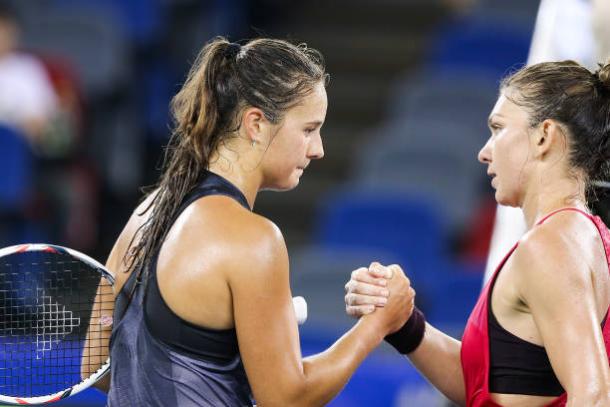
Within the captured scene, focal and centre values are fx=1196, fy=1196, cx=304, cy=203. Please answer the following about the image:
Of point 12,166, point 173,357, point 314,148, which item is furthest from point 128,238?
point 12,166

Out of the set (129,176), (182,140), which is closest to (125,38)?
(129,176)

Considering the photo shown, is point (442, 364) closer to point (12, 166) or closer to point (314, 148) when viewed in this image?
point (314, 148)

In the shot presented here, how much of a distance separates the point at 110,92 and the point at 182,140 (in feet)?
17.2

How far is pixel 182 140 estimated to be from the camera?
2.68 m

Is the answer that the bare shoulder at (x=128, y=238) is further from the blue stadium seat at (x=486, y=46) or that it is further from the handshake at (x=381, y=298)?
the blue stadium seat at (x=486, y=46)

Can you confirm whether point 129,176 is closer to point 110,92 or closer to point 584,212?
point 110,92

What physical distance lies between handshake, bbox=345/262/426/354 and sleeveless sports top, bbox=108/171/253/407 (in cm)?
36

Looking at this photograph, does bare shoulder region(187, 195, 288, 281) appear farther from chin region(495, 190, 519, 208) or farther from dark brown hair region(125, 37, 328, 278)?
chin region(495, 190, 519, 208)

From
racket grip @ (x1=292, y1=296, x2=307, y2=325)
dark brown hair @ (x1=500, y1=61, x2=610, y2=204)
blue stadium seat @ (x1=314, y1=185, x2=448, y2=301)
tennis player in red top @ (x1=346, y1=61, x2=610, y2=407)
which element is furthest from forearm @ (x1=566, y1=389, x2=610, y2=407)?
blue stadium seat @ (x1=314, y1=185, x2=448, y2=301)

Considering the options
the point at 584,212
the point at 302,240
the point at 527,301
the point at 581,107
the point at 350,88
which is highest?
the point at 581,107

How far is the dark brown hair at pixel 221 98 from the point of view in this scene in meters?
2.61

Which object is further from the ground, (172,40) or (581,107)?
(581,107)

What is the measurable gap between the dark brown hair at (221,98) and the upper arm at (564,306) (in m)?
0.62

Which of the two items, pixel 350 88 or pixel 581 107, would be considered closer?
pixel 581 107
